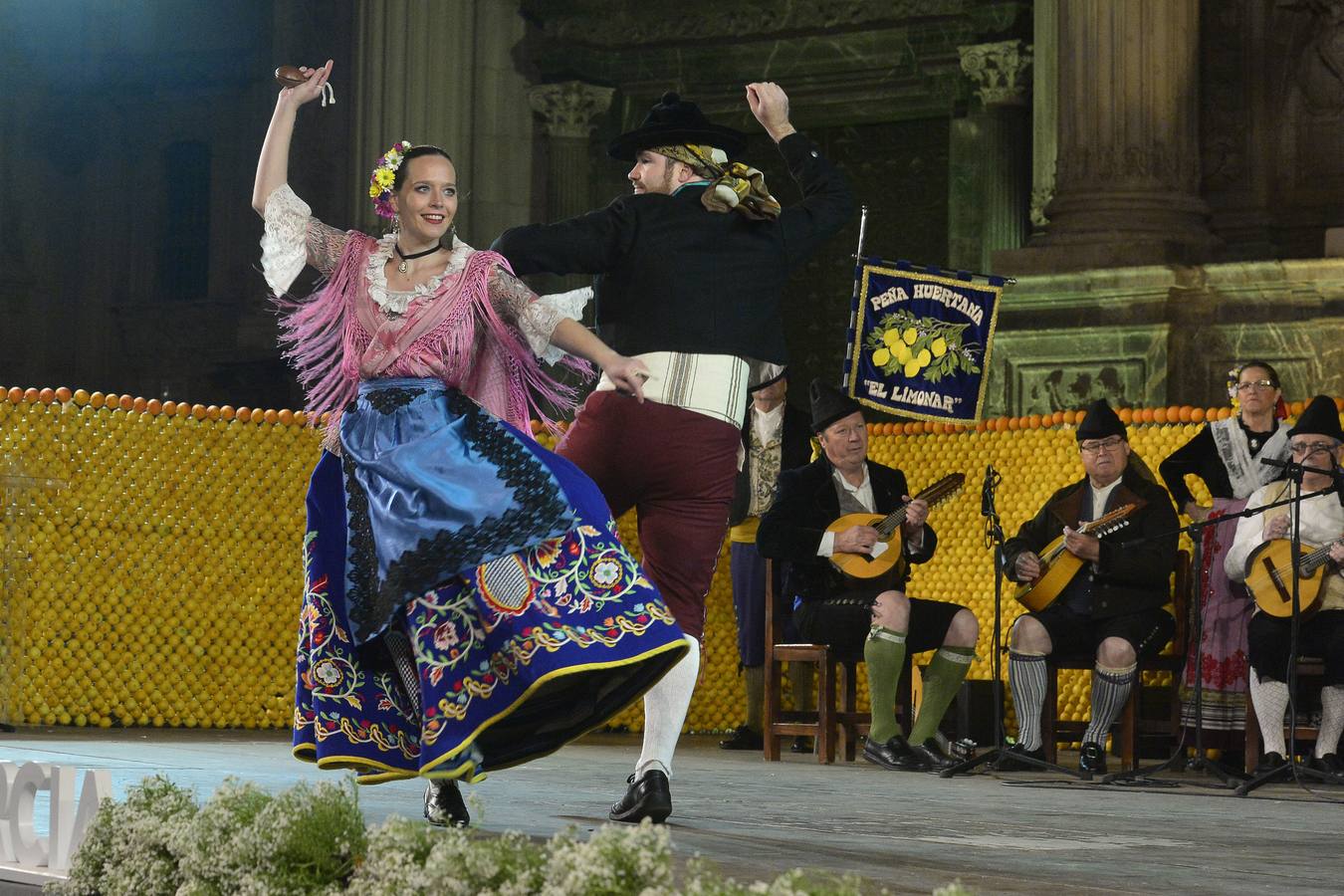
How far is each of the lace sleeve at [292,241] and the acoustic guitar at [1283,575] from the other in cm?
422

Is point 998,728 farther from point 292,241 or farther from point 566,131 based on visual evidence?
point 566,131

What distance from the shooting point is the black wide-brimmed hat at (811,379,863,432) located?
9.35m

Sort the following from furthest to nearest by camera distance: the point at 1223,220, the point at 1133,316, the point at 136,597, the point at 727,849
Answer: the point at 1223,220
the point at 1133,316
the point at 136,597
the point at 727,849

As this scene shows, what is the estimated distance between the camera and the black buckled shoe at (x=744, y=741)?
1045 centimetres

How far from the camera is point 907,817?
6125 mm

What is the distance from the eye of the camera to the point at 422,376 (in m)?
5.59

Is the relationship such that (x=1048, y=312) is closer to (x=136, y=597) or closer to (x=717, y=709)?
(x=717, y=709)

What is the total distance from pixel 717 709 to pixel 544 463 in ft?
22.0

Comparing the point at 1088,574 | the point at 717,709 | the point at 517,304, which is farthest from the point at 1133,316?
the point at 517,304

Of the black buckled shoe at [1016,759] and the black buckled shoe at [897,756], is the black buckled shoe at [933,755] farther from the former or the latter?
the black buckled shoe at [1016,759]

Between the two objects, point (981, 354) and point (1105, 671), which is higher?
point (981, 354)

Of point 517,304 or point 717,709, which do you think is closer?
point 517,304

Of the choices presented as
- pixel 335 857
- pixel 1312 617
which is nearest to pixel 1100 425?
pixel 1312 617

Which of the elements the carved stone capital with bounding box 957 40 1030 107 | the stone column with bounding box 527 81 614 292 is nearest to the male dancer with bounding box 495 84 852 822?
the carved stone capital with bounding box 957 40 1030 107
